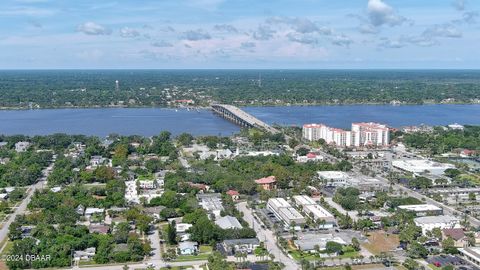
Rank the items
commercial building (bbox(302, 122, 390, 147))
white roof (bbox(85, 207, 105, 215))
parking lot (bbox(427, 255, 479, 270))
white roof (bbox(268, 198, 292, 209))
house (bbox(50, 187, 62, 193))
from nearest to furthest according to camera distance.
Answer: parking lot (bbox(427, 255, 479, 270)) → white roof (bbox(85, 207, 105, 215)) → white roof (bbox(268, 198, 292, 209)) → house (bbox(50, 187, 62, 193)) → commercial building (bbox(302, 122, 390, 147))

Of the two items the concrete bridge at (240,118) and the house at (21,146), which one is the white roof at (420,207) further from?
the house at (21,146)

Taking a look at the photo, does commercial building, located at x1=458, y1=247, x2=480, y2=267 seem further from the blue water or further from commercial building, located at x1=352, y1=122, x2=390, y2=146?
the blue water

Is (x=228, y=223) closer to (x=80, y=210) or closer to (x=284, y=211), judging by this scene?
(x=284, y=211)

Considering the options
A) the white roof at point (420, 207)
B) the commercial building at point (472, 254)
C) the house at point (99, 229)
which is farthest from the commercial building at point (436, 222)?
the house at point (99, 229)

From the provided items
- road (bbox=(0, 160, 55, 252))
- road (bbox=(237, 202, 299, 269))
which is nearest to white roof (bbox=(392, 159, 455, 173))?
road (bbox=(237, 202, 299, 269))

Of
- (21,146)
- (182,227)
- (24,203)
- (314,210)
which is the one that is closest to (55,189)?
(24,203)

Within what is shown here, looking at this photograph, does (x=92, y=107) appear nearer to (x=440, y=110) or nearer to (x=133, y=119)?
(x=133, y=119)
